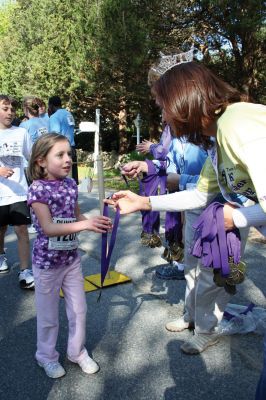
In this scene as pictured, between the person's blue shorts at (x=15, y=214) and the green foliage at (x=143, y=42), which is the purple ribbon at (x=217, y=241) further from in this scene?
the green foliage at (x=143, y=42)

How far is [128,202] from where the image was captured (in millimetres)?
2406

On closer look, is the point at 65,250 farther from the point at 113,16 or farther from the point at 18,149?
the point at 113,16

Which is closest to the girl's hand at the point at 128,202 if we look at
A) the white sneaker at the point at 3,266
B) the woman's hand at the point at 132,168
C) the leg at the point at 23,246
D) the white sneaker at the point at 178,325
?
the woman's hand at the point at 132,168

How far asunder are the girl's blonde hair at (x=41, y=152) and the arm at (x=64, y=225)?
0.82ft

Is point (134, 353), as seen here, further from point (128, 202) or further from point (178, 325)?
point (128, 202)

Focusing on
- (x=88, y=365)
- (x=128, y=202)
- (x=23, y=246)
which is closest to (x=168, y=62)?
(x=128, y=202)

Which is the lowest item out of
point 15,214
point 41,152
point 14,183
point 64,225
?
point 15,214

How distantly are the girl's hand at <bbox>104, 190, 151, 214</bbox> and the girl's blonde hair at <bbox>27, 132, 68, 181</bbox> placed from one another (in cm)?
57

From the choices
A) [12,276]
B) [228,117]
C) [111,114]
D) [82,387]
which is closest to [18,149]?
[12,276]

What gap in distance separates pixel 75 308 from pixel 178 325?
922 millimetres

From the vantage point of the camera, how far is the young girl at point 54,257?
2.63 metres

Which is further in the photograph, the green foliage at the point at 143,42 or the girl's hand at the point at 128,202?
the green foliage at the point at 143,42

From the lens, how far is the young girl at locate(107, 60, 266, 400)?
1.59 meters

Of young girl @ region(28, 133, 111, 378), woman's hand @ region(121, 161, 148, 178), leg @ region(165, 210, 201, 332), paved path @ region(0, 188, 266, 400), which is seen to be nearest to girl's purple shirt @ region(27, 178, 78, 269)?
young girl @ region(28, 133, 111, 378)
